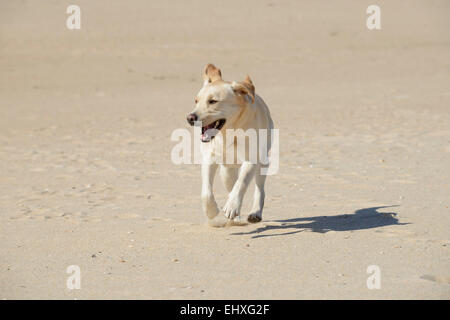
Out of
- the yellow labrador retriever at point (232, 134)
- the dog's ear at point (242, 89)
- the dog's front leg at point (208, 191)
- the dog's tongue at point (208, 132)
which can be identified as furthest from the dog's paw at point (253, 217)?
the dog's ear at point (242, 89)

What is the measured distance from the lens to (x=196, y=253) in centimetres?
536

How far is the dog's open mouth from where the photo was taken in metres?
5.54

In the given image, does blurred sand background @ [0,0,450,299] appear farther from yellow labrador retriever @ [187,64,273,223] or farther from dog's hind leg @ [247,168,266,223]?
yellow labrador retriever @ [187,64,273,223]

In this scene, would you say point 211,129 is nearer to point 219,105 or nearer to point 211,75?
point 219,105

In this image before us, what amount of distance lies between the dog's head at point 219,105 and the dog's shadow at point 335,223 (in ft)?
3.37

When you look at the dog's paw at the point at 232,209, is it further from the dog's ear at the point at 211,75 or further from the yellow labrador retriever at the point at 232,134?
the dog's ear at the point at 211,75

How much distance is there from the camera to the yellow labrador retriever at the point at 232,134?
557 cm

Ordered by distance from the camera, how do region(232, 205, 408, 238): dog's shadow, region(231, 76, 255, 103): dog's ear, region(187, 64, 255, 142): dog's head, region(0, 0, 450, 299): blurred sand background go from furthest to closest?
region(232, 205, 408, 238): dog's shadow, region(231, 76, 255, 103): dog's ear, region(187, 64, 255, 142): dog's head, region(0, 0, 450, 299): blurred sand background

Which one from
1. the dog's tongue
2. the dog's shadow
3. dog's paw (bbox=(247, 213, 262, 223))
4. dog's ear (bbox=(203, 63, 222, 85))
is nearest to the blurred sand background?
the dog's shadow

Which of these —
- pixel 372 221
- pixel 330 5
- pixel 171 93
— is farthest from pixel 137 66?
pixel 372 221

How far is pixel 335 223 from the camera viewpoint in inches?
244

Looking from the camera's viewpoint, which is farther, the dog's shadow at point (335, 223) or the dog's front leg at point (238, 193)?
the dog's shadow at point (335, 223)

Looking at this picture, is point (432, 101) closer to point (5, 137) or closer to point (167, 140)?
point (167, 140)

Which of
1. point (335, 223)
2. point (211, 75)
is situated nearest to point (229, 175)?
point (211, 75)
